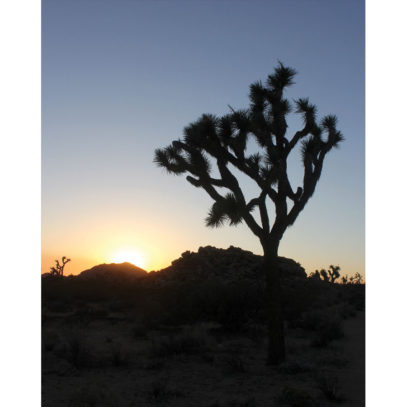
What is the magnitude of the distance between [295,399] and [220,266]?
21.0m

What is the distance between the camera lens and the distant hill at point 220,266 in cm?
2648

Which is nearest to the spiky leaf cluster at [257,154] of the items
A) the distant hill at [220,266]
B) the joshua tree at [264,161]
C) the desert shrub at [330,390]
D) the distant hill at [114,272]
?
the joshua tree at [264,161]

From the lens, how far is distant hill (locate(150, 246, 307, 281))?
26484 millimetres

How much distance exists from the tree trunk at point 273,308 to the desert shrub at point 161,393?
257 cm

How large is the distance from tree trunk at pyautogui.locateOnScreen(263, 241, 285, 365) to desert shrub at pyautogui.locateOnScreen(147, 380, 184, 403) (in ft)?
8.45

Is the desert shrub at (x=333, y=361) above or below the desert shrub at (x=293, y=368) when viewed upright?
below

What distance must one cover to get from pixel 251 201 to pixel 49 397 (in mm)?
5236

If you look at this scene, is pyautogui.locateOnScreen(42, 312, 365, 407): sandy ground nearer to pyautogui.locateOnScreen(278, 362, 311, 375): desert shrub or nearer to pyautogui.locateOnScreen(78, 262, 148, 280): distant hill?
pyautogui.locateOnScreen(278, 362, 311, 375): desert shrub

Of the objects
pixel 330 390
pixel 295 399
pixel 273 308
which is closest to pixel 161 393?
pixel 295 399

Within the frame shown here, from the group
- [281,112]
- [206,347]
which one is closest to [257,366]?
[206,347]

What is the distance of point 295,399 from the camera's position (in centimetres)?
688
